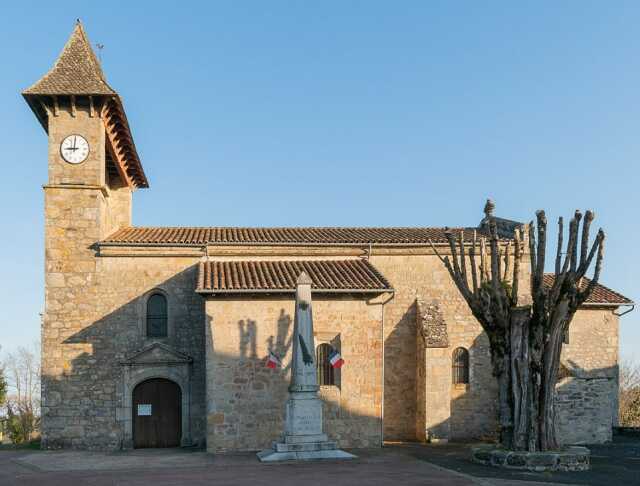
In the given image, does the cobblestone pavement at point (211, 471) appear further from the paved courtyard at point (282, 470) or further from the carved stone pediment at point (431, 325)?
the carved stone pediment at point (431, 325)

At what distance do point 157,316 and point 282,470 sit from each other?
8.09 m

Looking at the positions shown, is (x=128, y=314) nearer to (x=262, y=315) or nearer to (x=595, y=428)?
(x=262, y=315)

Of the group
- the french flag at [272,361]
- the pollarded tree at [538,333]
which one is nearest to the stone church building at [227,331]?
the french flag at [272,361]

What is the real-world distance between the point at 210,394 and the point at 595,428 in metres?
12.6

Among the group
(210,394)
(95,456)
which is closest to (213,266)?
(210,394)

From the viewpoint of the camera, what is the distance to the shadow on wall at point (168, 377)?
18938 millimetres

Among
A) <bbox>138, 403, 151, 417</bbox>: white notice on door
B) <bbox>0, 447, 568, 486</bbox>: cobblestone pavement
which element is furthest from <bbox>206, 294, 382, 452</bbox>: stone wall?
<bbox>138, 403, 151, 417</bbox>: white notice on door

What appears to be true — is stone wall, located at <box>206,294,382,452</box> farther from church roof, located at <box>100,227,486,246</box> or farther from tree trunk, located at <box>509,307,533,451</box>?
tree trunk, located at <box>509,307,533,451</box>

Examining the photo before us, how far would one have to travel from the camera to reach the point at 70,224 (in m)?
20.9

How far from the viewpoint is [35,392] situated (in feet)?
191

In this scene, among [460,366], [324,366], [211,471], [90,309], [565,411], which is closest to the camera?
[211,471]

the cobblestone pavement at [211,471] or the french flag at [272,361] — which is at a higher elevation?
the french flag at [272,361]

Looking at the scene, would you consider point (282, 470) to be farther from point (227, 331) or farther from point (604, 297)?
point (604, 297)

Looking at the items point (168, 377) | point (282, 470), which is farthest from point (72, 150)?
point (282, 470)
